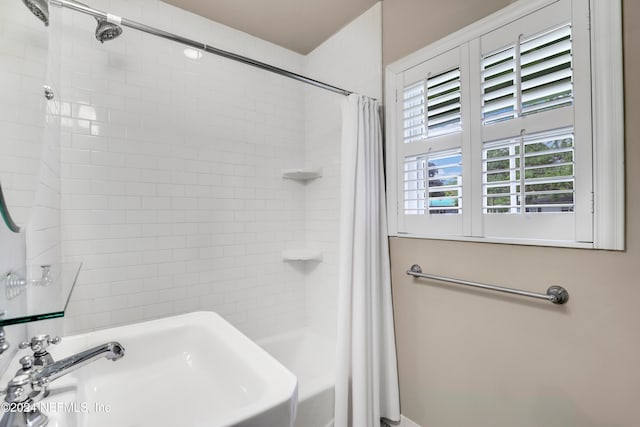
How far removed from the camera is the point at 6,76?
28.5 inches

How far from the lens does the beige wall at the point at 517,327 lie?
3.05 ft

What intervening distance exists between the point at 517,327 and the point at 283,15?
218 cm

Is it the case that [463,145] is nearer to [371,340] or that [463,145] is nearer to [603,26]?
[603,26]

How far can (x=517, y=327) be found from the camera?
119 cm

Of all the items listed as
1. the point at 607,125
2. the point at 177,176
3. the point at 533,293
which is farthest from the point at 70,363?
the point at 607,125

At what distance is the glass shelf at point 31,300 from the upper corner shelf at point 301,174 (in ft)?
5.15

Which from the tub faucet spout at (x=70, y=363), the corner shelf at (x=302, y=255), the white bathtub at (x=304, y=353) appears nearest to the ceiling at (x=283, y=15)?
the corner shelf at (x=302, y=255)

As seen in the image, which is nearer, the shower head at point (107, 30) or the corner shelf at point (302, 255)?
the shower head at point (107, 30)

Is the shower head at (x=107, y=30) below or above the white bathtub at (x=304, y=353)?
above

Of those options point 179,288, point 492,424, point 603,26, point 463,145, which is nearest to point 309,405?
point 492,424

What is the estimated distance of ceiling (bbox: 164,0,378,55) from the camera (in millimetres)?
1804

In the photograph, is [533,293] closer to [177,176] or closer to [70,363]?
[70,363]

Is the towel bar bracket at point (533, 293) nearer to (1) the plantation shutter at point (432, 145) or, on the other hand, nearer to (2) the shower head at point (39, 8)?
(1) the plantation shutter at point (432, 145)

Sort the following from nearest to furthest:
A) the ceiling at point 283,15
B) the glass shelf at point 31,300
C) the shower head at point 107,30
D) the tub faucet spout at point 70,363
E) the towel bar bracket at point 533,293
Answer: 1. the glass shelf at point 31,300
2. the tub faucet spout at point 70,363
3. the towel bar bracket at point 533,293
4. the shower head at point 107,30
5. the ceiling at point 283,15
